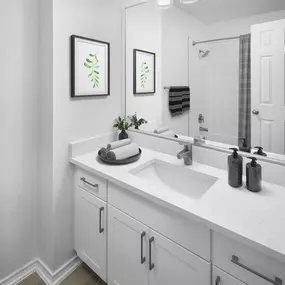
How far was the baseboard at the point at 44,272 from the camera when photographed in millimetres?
1604

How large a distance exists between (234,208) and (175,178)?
0.54 m

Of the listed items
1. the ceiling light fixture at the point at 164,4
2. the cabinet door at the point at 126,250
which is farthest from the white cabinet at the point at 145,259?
the ceiling light fixture at the point at 164,4

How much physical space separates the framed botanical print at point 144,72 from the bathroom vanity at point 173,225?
550 mm

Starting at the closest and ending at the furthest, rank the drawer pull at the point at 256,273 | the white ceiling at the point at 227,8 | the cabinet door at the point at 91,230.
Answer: the drawer pull at the point at 256,273 → the white ceiling at the point at 227,8 → the cabinet door at the point at 91,230

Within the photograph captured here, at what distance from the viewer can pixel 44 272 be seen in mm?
1663

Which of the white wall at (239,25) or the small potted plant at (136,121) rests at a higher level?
the white wall at (239,25)

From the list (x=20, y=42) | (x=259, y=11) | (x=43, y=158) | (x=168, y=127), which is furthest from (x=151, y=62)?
(x=43, y=158)

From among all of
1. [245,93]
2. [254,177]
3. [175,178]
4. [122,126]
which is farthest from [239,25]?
[122,126]

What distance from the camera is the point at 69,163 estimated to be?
162 cm

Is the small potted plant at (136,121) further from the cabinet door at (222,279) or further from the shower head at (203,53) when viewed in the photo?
the cabinet door at (222,279)

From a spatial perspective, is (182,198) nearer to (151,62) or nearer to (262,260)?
(262,260)

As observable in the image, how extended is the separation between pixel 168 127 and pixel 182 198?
0.75m

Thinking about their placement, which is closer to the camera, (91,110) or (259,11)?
(259,11)

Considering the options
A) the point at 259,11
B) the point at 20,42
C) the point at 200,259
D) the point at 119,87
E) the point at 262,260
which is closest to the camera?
the point at 262,260
